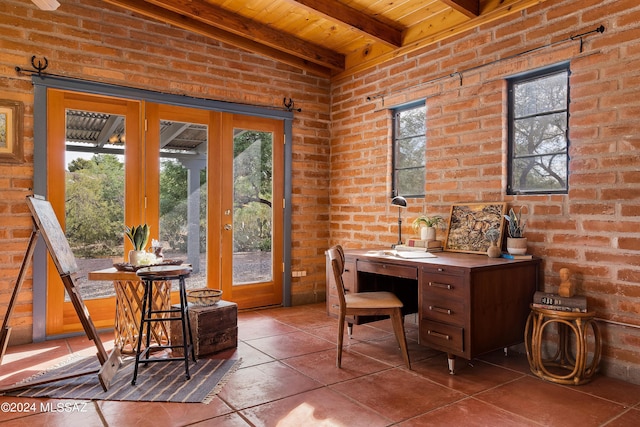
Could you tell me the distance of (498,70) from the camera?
369cm

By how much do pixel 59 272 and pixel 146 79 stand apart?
2362 mm

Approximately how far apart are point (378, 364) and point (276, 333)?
46.6 inches

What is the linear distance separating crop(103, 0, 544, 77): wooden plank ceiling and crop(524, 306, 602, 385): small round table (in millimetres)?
2387

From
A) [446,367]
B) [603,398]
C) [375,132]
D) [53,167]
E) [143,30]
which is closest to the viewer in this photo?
[603,398]

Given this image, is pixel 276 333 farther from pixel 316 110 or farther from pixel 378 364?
pixel 316 110

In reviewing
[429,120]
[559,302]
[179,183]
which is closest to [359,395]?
[559,302]

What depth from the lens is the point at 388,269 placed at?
3551 millimetres

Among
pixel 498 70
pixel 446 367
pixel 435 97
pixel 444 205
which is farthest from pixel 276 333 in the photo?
pixel 498 70

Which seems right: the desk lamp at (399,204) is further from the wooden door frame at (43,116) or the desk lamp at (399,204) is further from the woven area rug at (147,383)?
the wooden door frame at (43,116)

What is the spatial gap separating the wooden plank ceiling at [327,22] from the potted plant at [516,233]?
164cm

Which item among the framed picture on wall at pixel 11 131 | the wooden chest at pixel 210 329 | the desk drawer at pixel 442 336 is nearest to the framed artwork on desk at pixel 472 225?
the desk drawer at pixel 442 336

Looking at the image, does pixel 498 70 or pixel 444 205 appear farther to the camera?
pixel 444 205

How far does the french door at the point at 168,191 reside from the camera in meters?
4.11

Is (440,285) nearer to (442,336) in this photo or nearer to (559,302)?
(442,336)
